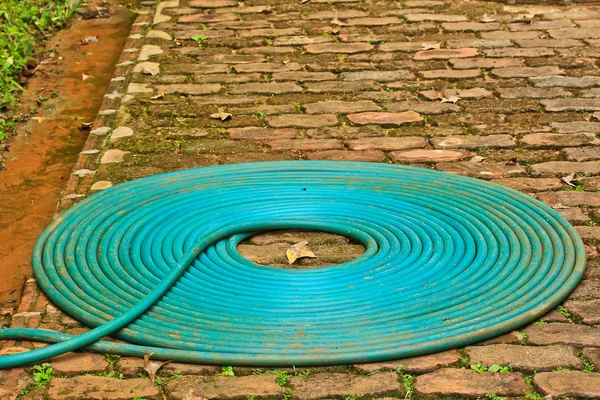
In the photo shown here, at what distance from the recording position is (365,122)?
550 centimetres

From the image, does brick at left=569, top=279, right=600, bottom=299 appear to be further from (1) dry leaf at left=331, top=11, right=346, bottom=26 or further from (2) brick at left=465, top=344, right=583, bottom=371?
(1) dry leaf at left=331, top=11, right=346, bottom=26

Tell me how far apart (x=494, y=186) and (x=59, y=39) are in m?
4.51

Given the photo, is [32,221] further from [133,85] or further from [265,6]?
[265,6]

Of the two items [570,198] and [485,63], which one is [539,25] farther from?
[570,198]

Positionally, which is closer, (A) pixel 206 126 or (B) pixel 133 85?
(A) pixel 206 126

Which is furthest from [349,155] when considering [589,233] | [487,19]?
[487,19]

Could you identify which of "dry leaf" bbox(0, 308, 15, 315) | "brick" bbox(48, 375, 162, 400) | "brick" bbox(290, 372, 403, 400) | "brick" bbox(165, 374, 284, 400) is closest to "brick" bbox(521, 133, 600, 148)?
"brick" bbox(290, 372, 403, 400)

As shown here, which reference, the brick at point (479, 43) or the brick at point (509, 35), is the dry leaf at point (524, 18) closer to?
the brick at point (509, 35)

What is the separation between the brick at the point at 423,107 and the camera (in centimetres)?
562

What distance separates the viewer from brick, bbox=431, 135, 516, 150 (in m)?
5.14

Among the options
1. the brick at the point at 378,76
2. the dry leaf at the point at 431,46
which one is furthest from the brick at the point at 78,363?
the dry leaf at the point at 431,46

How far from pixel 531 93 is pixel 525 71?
1.33 feet

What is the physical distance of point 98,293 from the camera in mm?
3746

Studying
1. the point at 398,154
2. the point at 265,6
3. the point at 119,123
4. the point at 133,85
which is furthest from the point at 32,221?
the point at 265,6
